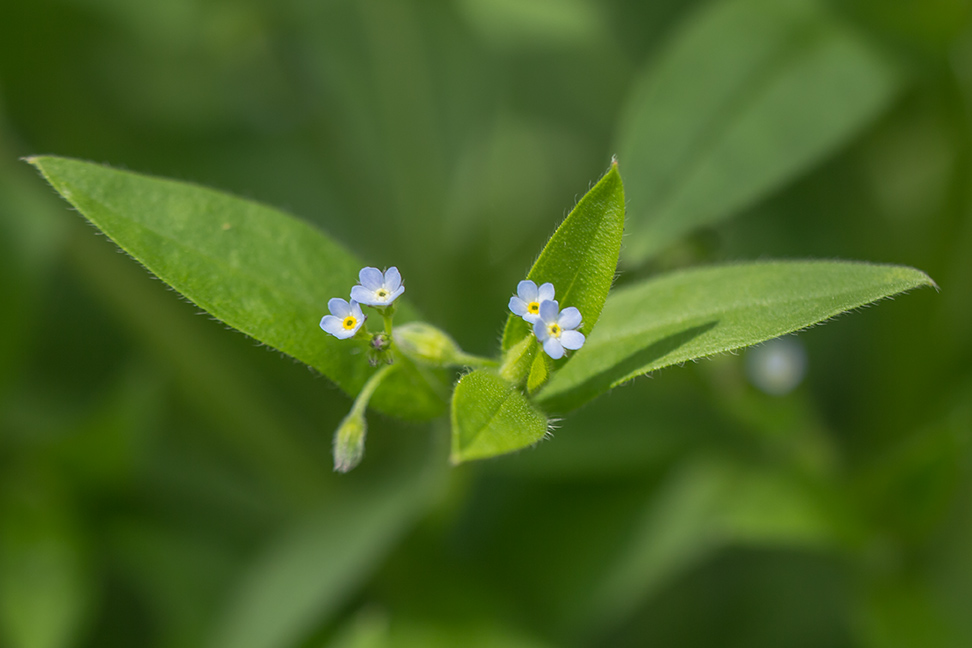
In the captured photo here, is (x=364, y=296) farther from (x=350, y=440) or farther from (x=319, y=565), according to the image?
(x=319, y=565)

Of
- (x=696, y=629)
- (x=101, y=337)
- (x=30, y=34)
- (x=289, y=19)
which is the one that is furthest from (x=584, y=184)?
(x=30, y=34)

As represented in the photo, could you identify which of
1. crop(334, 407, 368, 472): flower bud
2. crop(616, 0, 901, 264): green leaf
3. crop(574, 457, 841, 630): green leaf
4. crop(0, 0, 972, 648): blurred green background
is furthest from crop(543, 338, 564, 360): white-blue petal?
crop(574, 457, 841, 630): green leaf

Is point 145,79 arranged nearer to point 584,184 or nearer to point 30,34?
point 30,34

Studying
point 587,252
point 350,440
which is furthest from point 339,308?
point 587,252

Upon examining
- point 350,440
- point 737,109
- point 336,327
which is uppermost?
point 737,109

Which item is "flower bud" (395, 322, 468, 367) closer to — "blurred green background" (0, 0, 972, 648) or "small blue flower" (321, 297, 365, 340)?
"small blue flower" (321, 297, 365, 340)

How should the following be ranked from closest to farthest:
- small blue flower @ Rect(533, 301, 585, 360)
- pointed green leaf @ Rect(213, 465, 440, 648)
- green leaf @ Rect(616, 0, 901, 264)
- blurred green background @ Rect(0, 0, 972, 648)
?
small blue flower @ Rect(533, 301, 585, 360) < green leaf @ Rect(616, 0, 901, 264) < pointed green leaf @ Rect(213, 465, 440, 648) < blurred green background @ Rect(0, 0, 972, 648)

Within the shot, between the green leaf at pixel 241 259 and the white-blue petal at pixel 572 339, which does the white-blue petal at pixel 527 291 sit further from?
the green leaf at pixel 241 259
